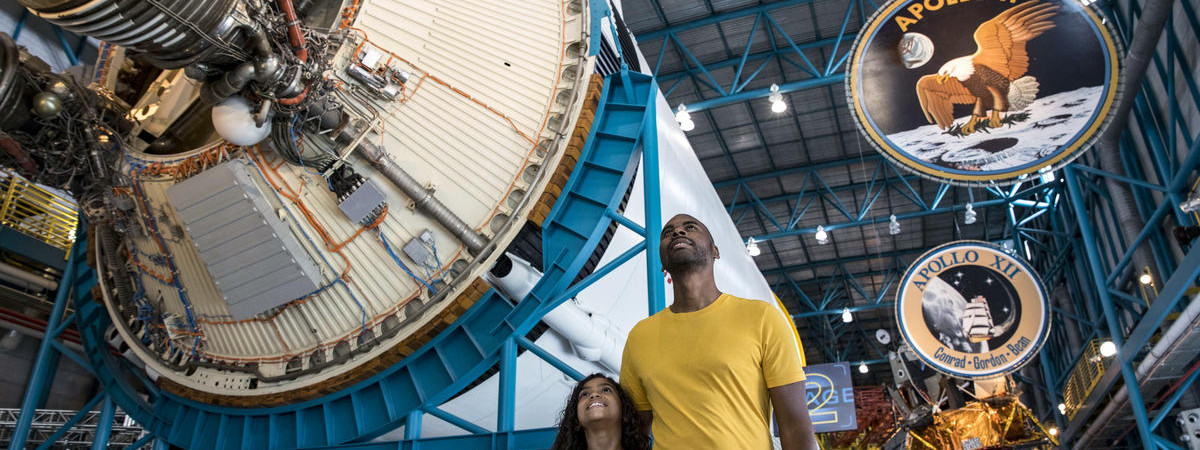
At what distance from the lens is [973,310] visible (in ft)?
37.6

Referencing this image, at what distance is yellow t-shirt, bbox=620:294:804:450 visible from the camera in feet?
8.20

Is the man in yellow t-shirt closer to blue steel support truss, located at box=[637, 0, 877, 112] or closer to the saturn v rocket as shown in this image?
the saturn v rocket

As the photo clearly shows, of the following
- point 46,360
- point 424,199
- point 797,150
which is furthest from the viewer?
point 797,150

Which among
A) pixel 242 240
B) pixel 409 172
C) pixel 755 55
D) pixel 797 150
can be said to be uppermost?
pixel 797 150

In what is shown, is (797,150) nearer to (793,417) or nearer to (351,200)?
(351,200)

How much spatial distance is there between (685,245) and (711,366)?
0.46 m

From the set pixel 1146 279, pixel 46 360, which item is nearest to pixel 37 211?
pixel 46 360

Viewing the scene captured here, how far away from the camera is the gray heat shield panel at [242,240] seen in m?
5.29

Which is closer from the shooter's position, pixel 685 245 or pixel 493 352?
pixel 685 245

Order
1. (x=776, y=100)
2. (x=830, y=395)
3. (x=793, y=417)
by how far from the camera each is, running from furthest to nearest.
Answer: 1. (x=776, y=100)
2. (x=830, y=395)
3. (x=793, y=417)

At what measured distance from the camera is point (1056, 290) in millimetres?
22172

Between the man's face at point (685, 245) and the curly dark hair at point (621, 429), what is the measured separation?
0.55 metres

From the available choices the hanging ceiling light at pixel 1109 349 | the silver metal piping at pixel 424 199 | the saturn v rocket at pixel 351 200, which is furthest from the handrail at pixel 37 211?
the hanging ceiling light at pixel 1109 349

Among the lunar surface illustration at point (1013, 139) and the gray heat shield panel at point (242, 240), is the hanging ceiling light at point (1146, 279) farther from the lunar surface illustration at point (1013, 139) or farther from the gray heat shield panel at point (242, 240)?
the gray heat shield panel at point (242, 240)
